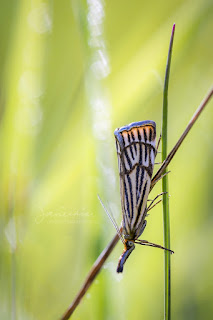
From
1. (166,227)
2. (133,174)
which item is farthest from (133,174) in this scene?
(166,227)

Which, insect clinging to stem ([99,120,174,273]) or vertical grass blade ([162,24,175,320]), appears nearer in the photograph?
vertical grass blade ([162,24,175,320])

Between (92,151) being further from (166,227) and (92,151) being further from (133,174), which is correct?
(166,227)

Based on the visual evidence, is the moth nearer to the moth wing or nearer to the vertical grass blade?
the moth wing

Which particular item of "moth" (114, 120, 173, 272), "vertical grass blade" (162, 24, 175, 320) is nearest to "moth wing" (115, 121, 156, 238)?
"moth" (114, 120, 173, 272)

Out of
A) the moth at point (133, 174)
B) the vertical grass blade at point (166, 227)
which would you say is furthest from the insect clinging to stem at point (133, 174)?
the vertical grass blade at point (166, 227)

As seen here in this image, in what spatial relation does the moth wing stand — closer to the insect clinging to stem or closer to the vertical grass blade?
the insect clinging to stem
